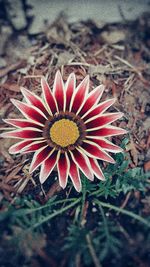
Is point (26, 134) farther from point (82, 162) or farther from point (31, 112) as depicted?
point (82, 162)

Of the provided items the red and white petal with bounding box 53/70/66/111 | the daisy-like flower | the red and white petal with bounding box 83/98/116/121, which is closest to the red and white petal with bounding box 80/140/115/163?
the daisy-like flower

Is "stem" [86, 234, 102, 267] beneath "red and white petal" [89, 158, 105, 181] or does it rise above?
beneath

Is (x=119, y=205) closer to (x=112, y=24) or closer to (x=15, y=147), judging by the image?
(x=15, y=147)

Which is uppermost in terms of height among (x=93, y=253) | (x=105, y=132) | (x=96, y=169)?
(x=105, y=132)

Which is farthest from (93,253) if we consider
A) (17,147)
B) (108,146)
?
(17,147)

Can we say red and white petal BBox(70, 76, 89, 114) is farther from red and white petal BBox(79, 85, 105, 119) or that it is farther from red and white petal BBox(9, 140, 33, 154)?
red and white petal BBox(9, 140, 33, 154)

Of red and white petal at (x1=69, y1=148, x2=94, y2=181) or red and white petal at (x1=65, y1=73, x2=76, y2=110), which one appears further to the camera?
red and white petal at (x1=65, y1=73, x2=76, y2=110)
